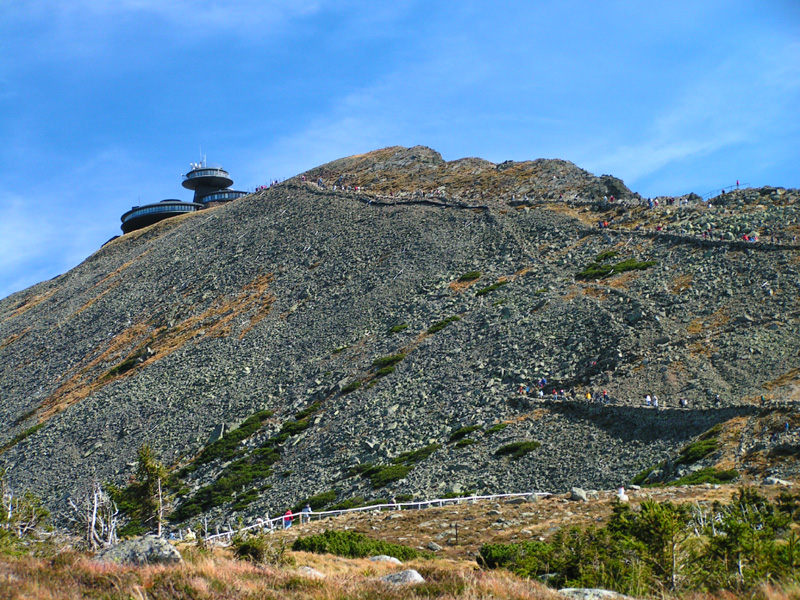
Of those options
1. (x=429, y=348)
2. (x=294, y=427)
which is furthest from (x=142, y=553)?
(x=429, y=348)

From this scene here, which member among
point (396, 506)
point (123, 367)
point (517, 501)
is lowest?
point (517, 501)

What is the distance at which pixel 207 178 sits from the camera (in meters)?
152

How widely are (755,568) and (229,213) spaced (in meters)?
99.3

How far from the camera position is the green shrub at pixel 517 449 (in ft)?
130

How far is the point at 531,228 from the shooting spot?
7038 cm

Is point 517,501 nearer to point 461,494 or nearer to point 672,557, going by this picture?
point 461,494

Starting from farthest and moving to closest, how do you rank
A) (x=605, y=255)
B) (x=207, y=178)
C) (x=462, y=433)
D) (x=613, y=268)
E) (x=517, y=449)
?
(x=207, y=178), (x=605, y=255), (x=613, y=268), (x=462, y=433), (x=517, y=449)

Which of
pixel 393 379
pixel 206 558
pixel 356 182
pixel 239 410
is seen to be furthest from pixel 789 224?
pixel 356 182

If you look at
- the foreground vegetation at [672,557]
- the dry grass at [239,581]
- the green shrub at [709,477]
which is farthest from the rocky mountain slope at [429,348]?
the dry grass at [239,581]

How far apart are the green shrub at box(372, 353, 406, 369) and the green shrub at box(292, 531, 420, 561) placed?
1157 inches

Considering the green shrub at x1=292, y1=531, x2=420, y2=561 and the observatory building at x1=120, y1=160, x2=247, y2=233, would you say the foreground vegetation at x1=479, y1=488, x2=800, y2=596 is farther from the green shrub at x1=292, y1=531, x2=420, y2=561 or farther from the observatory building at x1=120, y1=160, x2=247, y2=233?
the observatory building at x1=120, y1=160, x2=247, y2=233

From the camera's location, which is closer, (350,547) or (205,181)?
(350,547)

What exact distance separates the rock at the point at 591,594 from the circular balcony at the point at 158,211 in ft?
442

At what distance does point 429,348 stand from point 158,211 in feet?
330
